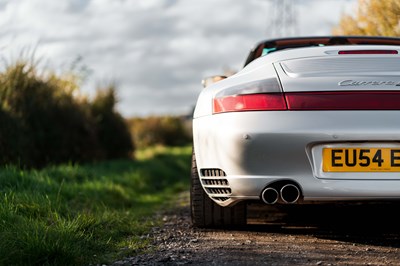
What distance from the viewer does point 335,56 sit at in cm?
411

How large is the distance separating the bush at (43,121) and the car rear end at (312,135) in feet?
13.3

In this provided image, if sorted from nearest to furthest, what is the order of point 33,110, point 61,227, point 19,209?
point 61,227 < point 19,209 < point 33,110

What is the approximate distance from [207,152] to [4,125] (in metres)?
4.57

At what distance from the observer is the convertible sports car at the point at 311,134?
3.69 m

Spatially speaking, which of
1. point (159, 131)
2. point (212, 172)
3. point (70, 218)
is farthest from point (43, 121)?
point (159, 131)

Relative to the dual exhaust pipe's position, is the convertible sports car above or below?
above

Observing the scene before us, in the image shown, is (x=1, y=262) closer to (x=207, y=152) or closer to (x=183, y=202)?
(x=207, y=152)

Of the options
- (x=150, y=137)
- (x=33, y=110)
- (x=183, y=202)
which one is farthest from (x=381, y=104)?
(x=150, y=137)

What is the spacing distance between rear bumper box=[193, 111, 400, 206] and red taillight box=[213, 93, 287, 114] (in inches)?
1.6

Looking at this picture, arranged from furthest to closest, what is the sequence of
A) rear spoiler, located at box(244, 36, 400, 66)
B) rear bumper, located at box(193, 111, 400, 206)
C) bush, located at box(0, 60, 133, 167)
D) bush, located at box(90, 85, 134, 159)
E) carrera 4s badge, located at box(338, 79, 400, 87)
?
bush, located at box(90, 85, 134, 159) < bush, located at box(0, 60, 133, 167) < rear spoiler, located at box(244, 36, 400, 66) < carrera 4s badge, located at box(338, 79, 400, 87) < rear bumper, located at box(193, 111, 400, 206)

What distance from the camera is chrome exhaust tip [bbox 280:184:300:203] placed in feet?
12.3

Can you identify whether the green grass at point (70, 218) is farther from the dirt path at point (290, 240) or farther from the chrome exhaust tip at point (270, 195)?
the chrome exhaust tip at point (270, 195)

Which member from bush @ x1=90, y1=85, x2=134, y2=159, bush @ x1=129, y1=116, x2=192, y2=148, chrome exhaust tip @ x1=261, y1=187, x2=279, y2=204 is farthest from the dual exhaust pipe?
bush @ x1=129, y1=116, x2=192, y2=148

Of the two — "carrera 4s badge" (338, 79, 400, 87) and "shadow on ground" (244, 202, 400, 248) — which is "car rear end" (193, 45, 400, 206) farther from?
"shadow on ground" (244, 202, 400, 248)
